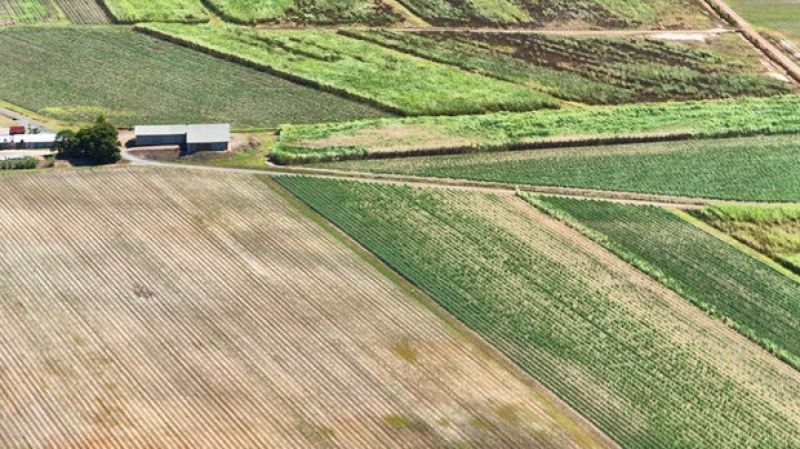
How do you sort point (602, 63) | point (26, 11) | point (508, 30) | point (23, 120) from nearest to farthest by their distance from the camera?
point (23, 120) < point (602, 63) < point (26, 11) < point (508, 30)

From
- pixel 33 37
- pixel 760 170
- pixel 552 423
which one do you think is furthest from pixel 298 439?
pixel 33 37

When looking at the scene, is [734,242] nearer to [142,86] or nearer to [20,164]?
[142,86]

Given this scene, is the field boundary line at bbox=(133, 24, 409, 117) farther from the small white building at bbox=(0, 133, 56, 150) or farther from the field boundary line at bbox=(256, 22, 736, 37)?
the small white building at bbox=(0, 133, 56, 150)

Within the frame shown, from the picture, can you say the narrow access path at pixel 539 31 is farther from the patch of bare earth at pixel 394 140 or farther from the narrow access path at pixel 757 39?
the patch of bare earth at pixel 394 140

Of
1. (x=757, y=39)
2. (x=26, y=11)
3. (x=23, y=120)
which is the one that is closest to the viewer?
(x=23, y=120)

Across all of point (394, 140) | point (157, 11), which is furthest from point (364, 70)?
point (157, 11)

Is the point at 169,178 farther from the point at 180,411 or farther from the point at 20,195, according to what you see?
the point at 180,411

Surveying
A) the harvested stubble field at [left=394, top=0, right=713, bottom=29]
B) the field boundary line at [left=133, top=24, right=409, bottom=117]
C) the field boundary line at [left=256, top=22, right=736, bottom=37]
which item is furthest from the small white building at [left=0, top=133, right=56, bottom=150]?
the harvested stubble field at [left=394, top=0, right=713, bottom=29]
